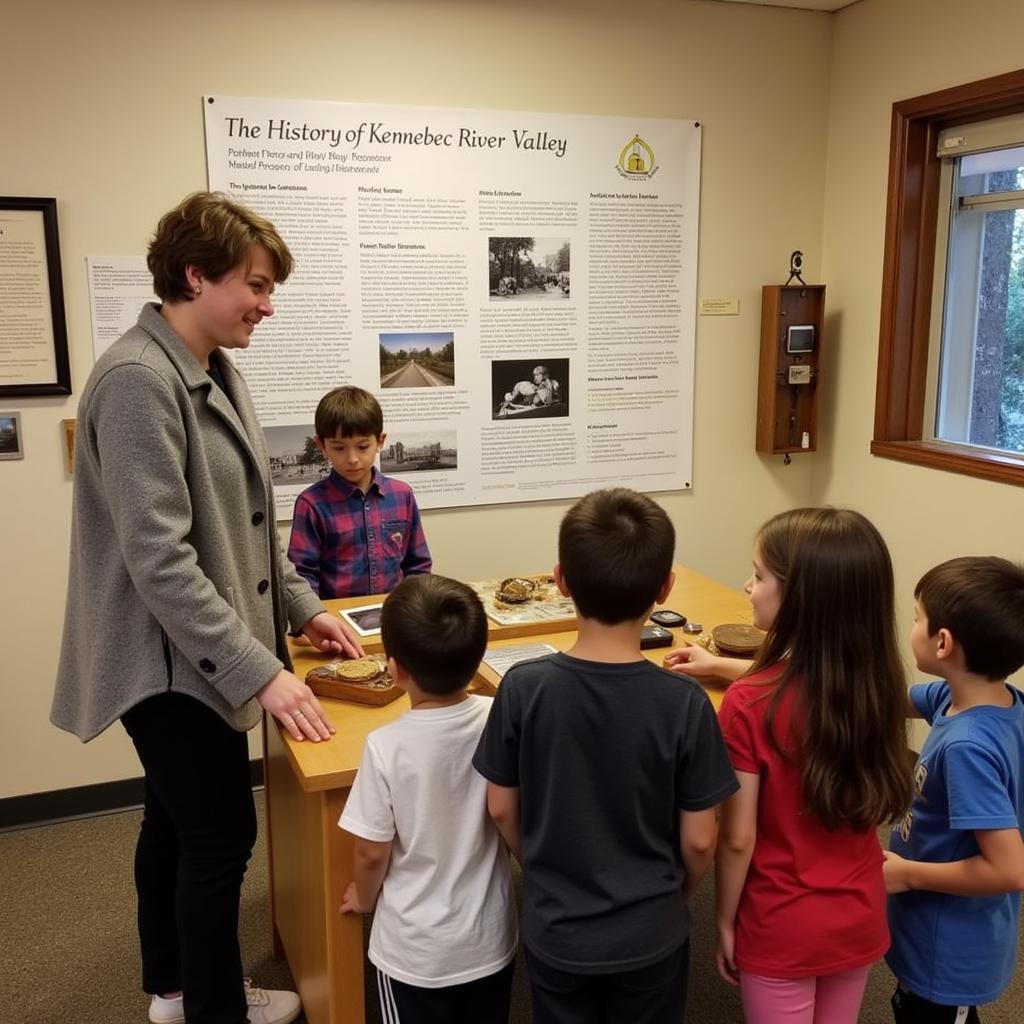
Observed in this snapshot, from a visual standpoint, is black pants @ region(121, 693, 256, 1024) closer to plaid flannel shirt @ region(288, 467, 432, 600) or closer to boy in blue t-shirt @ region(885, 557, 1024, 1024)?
plaid flannel shirt @ region(288, 467, 432, 600)

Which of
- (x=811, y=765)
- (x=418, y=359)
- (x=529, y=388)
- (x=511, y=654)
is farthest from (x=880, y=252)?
(x=811, y=765)

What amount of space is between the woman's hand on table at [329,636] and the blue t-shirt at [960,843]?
1079mm

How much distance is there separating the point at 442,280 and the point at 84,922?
6.84 ft

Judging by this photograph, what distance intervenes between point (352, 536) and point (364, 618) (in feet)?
1.14

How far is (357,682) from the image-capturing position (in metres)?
1.83

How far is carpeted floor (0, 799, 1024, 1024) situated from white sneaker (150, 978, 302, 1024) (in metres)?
0.10

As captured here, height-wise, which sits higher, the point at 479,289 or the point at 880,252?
the point at 880,252

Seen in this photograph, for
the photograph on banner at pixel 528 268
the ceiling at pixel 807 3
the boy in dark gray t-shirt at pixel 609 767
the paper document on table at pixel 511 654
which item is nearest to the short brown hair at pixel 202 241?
the boy in dark gray t-shirt at pixel 609 767

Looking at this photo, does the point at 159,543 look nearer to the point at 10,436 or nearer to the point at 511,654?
the point at 511,654

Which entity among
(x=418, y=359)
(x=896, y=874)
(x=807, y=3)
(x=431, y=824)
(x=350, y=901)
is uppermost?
(x=807, y=3)

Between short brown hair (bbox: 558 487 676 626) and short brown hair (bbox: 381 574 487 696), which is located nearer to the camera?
short brown hair (bbox: 558 487 676 626)

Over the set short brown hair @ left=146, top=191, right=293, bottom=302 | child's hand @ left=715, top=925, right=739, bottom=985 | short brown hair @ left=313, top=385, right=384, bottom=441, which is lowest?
child's hand @ left=715, top=925, right=739, bottom=985

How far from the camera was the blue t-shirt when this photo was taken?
1388 mm

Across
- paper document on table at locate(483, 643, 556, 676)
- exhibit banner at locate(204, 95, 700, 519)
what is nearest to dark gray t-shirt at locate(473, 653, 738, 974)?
paper document on table at locate(483, 643, 556, 676)
